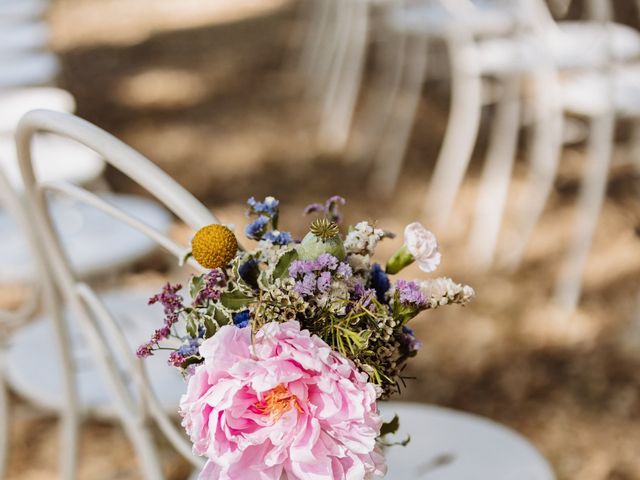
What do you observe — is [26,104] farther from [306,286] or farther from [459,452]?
[306,286]

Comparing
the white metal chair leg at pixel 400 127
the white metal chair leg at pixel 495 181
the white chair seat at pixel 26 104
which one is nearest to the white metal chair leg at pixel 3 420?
the white chair seat at pixel 26 104

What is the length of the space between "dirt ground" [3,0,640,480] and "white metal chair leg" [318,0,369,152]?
125 mm

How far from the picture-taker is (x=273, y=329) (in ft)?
2.27

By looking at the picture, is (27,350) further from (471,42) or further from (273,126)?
(273,126)

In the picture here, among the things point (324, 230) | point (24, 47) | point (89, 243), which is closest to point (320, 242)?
point (324, 230)

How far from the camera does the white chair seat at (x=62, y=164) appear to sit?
3086 millimetres

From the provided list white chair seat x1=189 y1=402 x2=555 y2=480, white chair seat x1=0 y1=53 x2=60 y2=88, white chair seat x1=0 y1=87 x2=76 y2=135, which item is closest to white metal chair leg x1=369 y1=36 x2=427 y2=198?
white chair seat x1=0 y1=87 x2=76 y2=135

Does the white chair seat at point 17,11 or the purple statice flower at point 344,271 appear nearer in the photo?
the purple statice flower at point 344,271

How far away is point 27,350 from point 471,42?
93.2 inches

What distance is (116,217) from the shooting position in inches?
41.3

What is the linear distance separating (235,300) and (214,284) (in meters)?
0.03

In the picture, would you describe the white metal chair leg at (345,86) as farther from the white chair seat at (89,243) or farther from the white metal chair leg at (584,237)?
the white chair seat at (89,243)

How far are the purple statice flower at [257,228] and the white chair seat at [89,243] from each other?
142 centimetres

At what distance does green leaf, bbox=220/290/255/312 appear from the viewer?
754mm
